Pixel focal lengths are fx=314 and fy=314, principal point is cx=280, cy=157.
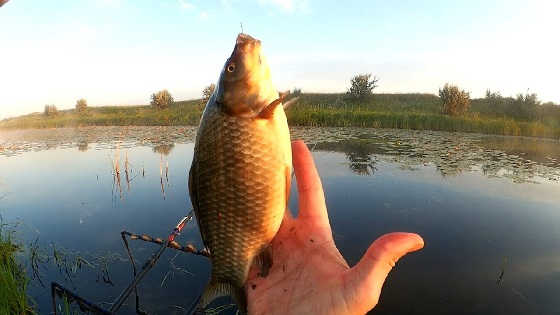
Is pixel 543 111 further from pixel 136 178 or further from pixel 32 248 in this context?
pixel 32 248

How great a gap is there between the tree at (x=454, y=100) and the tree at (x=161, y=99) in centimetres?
4122

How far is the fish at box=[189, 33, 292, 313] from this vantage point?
5.54 feet

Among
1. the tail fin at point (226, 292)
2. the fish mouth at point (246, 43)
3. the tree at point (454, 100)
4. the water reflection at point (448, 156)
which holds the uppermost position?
the tree at point (454, 100)

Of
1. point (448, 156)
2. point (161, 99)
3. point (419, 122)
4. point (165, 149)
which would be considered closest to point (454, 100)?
point (419, 122)

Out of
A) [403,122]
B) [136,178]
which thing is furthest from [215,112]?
[403,122]

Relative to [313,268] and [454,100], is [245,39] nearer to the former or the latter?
[313,268]

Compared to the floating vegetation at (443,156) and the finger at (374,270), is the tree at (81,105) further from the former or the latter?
the finger at (374,270)

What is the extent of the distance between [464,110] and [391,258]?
3459cm

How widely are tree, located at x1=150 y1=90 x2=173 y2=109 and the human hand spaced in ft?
177

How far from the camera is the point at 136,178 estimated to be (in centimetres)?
1166

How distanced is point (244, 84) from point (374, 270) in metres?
1.20

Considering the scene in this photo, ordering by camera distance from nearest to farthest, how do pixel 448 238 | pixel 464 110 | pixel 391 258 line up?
pixel 391 258 → pixel 448 238 → pixel 464 110

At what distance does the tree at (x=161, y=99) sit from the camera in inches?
2031

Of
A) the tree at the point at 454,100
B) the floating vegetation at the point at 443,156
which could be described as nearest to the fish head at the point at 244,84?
the floating vegetation at the point at 443,156
